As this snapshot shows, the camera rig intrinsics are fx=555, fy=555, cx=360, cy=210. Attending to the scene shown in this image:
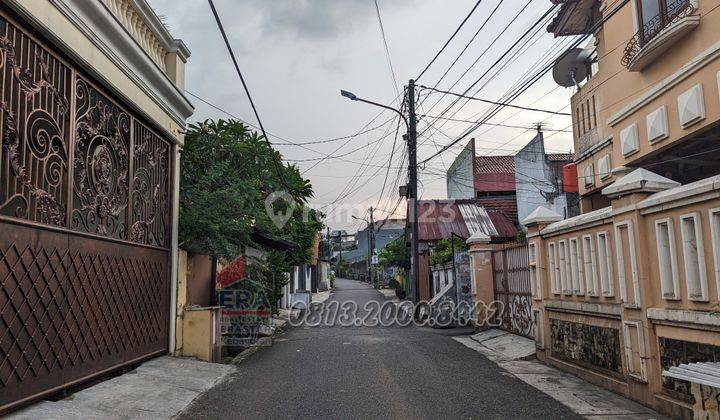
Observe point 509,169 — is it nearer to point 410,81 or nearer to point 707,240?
point 410,81

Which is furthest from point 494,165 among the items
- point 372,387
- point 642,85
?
point 372,387

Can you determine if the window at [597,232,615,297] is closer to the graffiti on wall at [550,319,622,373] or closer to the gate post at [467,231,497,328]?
the graffiti on wall at [550,319,622,373]

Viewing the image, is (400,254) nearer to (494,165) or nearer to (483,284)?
(494,165)

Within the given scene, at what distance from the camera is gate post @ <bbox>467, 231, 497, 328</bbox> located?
14641mm

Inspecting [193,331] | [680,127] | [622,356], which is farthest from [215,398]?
[680,127]

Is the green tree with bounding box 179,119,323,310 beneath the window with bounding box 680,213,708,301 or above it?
above

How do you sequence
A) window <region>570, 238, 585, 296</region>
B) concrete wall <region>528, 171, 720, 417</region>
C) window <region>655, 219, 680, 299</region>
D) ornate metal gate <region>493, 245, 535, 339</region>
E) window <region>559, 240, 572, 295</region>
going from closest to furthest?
concrete wall <region>528, 171, 720, 417</region> → window <region>655, 219, 680, 299</region> → window <region>570, 238, 585, 296</region> → window <region>559, 240, 572, 295</region> → ornate metal gate <region>493, 245, 535, 339</region>

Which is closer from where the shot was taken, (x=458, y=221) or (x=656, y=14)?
(x=656, y=14)

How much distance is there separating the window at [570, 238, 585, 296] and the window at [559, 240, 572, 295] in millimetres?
186

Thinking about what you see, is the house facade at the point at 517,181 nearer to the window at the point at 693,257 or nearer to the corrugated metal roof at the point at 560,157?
the corrugated metal roof at the point at 560,157

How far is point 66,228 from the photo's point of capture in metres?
6.15

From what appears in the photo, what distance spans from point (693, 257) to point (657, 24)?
648 cm

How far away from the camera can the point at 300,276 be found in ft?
109

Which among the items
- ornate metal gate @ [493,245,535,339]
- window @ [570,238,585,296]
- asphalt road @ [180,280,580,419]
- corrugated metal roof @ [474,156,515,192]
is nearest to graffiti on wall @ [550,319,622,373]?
window @ [570,238,585,296]
